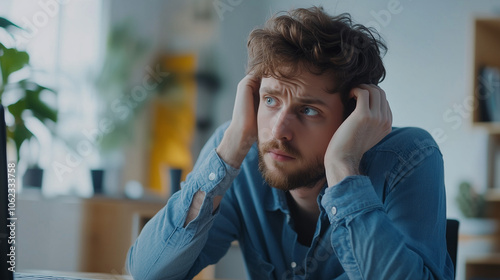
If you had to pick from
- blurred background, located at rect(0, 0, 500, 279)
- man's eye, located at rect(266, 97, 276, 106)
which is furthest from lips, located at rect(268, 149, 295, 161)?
blurred background, located at rect(0, 0, 500, 279)

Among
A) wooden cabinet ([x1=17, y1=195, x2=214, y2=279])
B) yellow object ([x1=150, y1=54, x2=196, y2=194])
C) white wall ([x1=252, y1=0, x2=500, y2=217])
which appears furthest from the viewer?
yellow object ([x1=150, y1=54, x2=196, y2=194])

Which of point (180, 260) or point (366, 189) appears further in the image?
point (180, 260)

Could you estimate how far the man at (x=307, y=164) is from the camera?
119 centimetres

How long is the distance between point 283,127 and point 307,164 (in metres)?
0.11

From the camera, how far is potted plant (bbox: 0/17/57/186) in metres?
2.57

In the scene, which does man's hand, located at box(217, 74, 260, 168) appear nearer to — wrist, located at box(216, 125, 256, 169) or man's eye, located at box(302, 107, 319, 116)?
wrist, located at box(216, 125, 256, 169)

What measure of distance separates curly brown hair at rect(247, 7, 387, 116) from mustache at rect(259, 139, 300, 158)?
5.7 inches

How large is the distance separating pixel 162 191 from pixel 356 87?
2.49 meters

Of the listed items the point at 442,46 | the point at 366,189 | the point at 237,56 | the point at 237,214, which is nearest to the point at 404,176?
the point at 366,189

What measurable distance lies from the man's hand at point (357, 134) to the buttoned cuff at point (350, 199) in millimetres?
32

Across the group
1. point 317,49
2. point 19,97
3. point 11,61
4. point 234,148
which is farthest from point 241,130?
point 19,97

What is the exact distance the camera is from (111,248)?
3.27 meters

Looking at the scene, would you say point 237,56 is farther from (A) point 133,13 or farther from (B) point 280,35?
(B) point 280,35

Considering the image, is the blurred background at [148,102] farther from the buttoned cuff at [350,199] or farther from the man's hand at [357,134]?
the buttoned cuff at [350,199]
